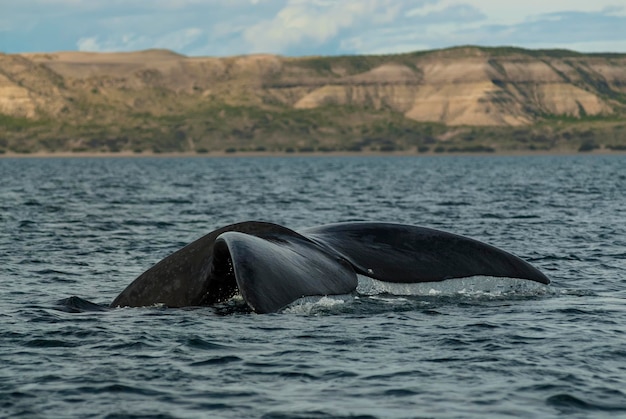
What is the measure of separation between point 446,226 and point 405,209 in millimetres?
9402

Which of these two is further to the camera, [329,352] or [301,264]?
[301,264]

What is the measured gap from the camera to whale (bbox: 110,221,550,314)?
11.4 metres

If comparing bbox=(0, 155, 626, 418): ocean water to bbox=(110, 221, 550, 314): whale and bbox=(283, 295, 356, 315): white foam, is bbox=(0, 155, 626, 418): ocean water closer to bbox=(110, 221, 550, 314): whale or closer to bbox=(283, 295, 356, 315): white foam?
bbox=(283, 295, 356, 315): white foam

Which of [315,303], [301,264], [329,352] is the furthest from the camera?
[315,303]

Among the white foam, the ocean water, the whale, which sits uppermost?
the whale

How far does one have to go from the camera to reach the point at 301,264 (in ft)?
39.2

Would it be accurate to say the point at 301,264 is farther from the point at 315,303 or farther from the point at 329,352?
the point at 329,352

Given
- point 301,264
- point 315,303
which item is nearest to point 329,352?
point 315,303

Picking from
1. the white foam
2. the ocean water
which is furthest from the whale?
the ocean water

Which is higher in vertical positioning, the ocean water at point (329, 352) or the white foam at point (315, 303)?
the white foam at point (315, 303)

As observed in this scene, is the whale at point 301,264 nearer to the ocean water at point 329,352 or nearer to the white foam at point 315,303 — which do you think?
the white foam at point 315,303

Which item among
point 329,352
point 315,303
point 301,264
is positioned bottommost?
point 329,352

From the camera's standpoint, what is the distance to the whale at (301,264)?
11.4 metres

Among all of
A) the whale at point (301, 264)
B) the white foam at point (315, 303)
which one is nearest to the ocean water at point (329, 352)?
the white foam at point (315, 303)
